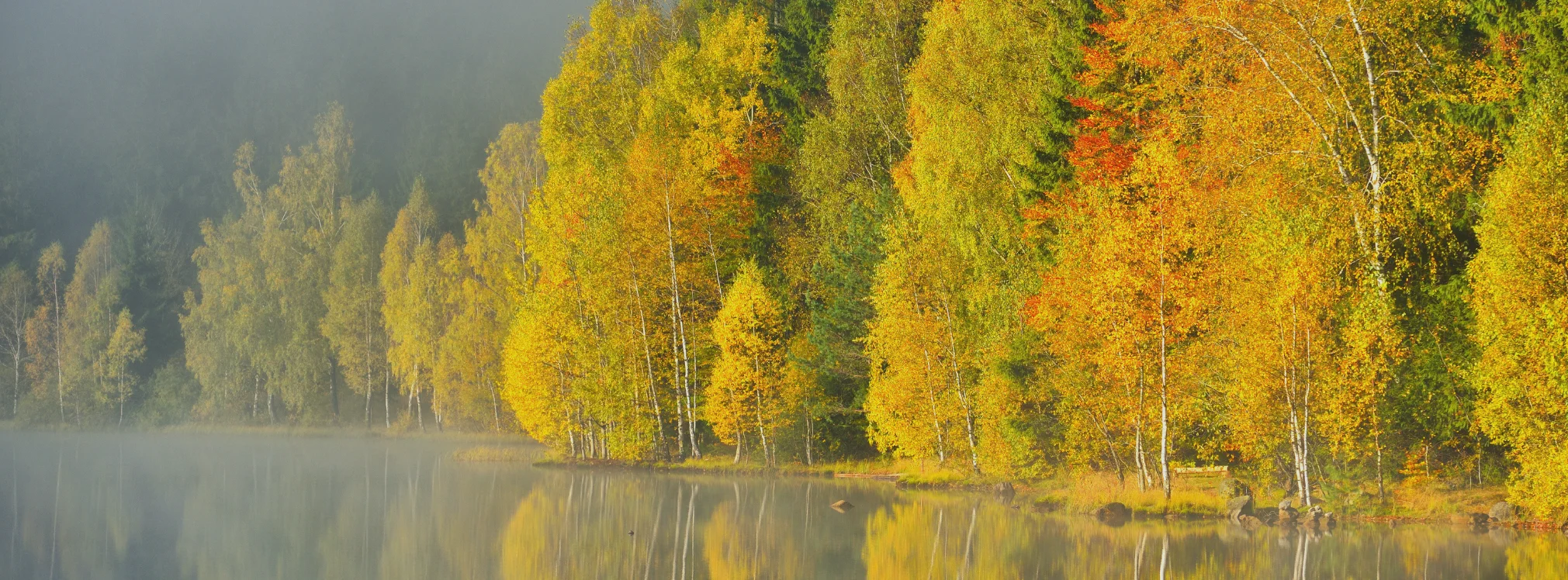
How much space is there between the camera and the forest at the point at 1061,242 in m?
26.7

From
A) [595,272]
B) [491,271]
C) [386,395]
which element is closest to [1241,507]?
[595,272]

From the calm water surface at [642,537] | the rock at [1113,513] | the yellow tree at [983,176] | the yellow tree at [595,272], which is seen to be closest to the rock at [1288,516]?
the calm water surface at [642,537]

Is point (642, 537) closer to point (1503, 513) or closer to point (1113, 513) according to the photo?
point (1113, 513)

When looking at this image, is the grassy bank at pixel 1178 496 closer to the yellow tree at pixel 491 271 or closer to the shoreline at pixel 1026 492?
the shoreline at pixel 1026 492

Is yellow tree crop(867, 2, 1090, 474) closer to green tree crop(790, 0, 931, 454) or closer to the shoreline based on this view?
the shoreline

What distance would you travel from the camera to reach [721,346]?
4519cm

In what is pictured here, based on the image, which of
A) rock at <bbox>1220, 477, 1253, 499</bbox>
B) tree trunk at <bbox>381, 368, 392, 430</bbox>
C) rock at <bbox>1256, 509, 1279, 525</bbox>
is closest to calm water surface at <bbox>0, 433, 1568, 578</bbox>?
rock at <bbox>1256, 509, 1279, 525</bbox>

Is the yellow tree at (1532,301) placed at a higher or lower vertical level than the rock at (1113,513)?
higher

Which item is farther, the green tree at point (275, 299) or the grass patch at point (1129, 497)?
the green tree at point (275, 299)

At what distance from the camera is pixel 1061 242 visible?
33125 millimetres

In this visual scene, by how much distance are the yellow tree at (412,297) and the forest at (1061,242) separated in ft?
16.3

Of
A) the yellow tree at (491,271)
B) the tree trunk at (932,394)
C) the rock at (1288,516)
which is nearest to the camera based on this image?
the rock at (1288,516)

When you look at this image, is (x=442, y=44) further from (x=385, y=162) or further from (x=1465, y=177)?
(x=1465, y=177)

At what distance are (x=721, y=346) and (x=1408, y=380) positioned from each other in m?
23.5
